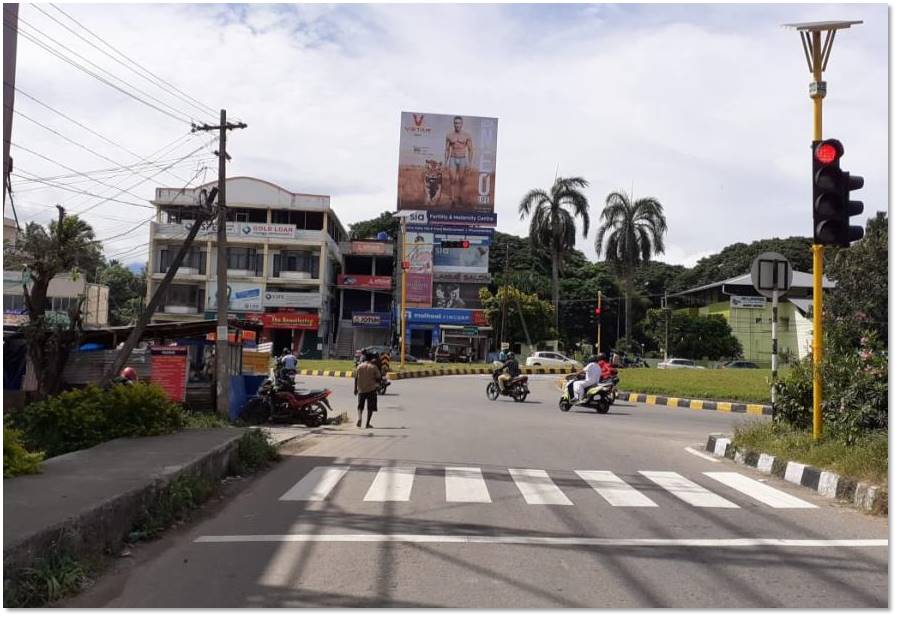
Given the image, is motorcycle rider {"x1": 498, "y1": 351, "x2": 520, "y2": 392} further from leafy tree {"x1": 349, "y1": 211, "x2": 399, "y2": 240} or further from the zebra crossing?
leafy tree {"x1": 349, "y1": 211, "x2": 399, "y2": 240}

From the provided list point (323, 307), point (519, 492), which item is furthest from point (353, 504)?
point (323, 307)

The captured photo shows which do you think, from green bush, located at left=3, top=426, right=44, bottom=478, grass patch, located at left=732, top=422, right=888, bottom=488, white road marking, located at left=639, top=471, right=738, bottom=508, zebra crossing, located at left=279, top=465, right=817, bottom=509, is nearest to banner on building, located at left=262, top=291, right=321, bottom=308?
grass patch, located at left=732, top=422, right=888, bottom=488

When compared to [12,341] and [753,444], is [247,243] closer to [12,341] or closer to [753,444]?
[12,341]

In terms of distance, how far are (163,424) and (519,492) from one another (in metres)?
5.49

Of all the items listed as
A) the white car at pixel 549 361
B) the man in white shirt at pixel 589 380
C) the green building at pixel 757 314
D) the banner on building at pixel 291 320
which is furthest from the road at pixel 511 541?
the green building at pixel 757 314

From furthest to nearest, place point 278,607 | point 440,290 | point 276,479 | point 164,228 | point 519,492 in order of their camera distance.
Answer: point 440,290 < point 164,228 < point 276,479 < point 519,492 < point 278,607

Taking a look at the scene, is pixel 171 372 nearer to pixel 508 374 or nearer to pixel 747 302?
pixel 508 374

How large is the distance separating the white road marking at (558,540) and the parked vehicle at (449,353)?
157ft

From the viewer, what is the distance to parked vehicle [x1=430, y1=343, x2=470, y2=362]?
54.7 metres

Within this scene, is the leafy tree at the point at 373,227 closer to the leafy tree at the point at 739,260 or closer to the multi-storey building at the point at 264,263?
the multi-storey building at the point at 264,263

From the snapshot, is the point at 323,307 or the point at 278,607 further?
the point at 323,307

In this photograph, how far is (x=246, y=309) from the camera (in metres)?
54.6

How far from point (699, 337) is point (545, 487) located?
5165 centimetres

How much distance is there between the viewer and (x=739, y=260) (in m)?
73.8
